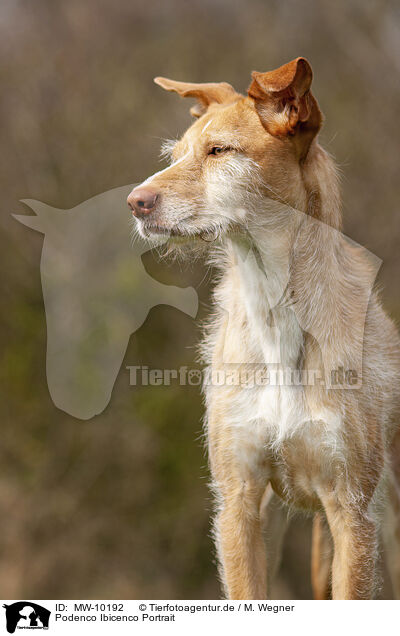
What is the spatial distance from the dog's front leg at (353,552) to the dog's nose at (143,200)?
1613 millimetres

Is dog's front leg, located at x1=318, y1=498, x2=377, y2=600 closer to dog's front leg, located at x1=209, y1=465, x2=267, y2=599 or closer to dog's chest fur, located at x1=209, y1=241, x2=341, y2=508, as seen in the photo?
dog's chest fur, located at x1=209, y1=241, x2=341, y2=508

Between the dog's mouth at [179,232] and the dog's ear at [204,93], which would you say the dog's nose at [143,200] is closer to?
the dog's mouth at [179,232]

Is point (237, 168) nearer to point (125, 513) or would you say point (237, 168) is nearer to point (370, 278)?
point (370, 278)

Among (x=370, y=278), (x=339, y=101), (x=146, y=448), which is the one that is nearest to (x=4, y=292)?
(x=146, y=448)

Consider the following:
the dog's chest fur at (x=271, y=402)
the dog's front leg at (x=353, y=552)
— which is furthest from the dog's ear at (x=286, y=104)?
the dog's front leg at (x=353, y=552)

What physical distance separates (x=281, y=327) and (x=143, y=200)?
2.96 ft

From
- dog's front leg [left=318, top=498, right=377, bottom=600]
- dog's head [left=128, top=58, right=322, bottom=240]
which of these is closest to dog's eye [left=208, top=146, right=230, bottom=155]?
dog's head [left=128, top=58, right=322, bottom=240]

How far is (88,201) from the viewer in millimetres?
6617

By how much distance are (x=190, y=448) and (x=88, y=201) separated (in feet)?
9.19

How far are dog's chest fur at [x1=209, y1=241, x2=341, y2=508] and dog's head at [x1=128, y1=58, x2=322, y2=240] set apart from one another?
29cm

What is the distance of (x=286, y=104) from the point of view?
316 cm
